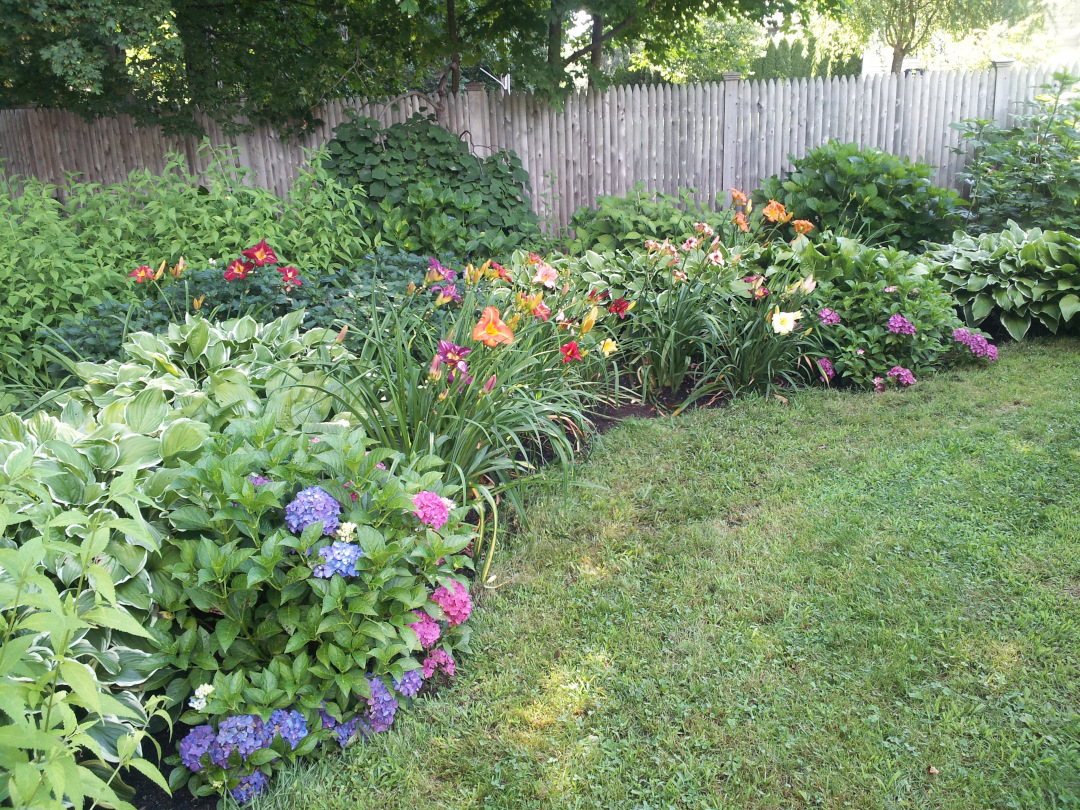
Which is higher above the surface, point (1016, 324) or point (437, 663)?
point (1016, 324)

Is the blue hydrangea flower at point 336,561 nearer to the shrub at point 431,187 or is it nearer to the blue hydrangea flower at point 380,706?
the blue hydrangea flower at point 380,706

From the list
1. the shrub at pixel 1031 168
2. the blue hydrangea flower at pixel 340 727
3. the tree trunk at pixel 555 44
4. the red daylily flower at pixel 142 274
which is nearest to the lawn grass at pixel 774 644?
the blue hydrangea flower at pixel 340 727

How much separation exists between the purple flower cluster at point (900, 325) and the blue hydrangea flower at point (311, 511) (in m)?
3.37

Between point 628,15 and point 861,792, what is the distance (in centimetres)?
738

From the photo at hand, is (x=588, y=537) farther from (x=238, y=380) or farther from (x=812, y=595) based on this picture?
(x=238, y=380)

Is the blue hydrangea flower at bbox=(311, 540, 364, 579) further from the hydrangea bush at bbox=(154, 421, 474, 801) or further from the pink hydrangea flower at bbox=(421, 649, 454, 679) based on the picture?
the pink hydrangea flower at bbox=(421, 649, 454, 679)

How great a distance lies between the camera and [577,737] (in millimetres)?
1847

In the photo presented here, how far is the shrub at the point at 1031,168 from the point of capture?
586cm

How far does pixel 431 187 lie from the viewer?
5746 millimetres

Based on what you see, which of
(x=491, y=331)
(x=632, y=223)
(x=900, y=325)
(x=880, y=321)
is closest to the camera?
(x=491, y=331)

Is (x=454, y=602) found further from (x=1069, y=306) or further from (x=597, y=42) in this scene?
(x=597, y=42)

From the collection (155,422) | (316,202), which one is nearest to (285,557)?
(155,422)

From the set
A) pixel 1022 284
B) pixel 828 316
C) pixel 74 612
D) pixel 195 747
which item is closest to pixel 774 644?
pixel 195 747

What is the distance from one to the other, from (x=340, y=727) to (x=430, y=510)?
60cm
